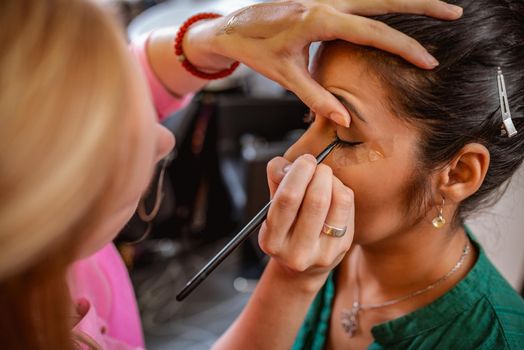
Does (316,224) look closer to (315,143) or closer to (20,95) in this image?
(315,143)

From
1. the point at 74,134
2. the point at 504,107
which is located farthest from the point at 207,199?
the point at 74,134

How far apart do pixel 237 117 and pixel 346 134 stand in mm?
1373

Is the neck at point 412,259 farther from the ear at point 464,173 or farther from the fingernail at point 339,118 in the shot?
the fingernail at point 339,118

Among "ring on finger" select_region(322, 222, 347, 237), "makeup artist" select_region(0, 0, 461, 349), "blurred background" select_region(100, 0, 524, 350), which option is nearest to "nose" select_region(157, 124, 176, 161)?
"makeup artist" select_region(0, 0, 461, 349)

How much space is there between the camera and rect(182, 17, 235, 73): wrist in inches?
32.4

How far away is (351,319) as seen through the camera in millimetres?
921

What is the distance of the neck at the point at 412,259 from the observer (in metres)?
0.83

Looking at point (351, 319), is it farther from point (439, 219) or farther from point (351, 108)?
point (351, 108)

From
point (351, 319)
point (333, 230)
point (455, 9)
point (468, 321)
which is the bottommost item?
point (351, 319)

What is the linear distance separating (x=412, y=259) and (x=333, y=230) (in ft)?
0.98

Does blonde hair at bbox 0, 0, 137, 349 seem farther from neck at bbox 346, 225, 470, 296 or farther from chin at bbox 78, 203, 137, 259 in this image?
neck at bbox 346, 225, 470, 296

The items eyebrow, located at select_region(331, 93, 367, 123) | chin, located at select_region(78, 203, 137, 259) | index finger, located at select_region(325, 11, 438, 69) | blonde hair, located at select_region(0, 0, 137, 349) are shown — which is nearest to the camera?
blonde hair, located at select_region(0, 0, 137, 349)

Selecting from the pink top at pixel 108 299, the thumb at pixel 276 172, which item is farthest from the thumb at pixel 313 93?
the pink top at pixel 108 299

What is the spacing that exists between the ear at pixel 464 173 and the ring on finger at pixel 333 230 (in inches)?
8.6
